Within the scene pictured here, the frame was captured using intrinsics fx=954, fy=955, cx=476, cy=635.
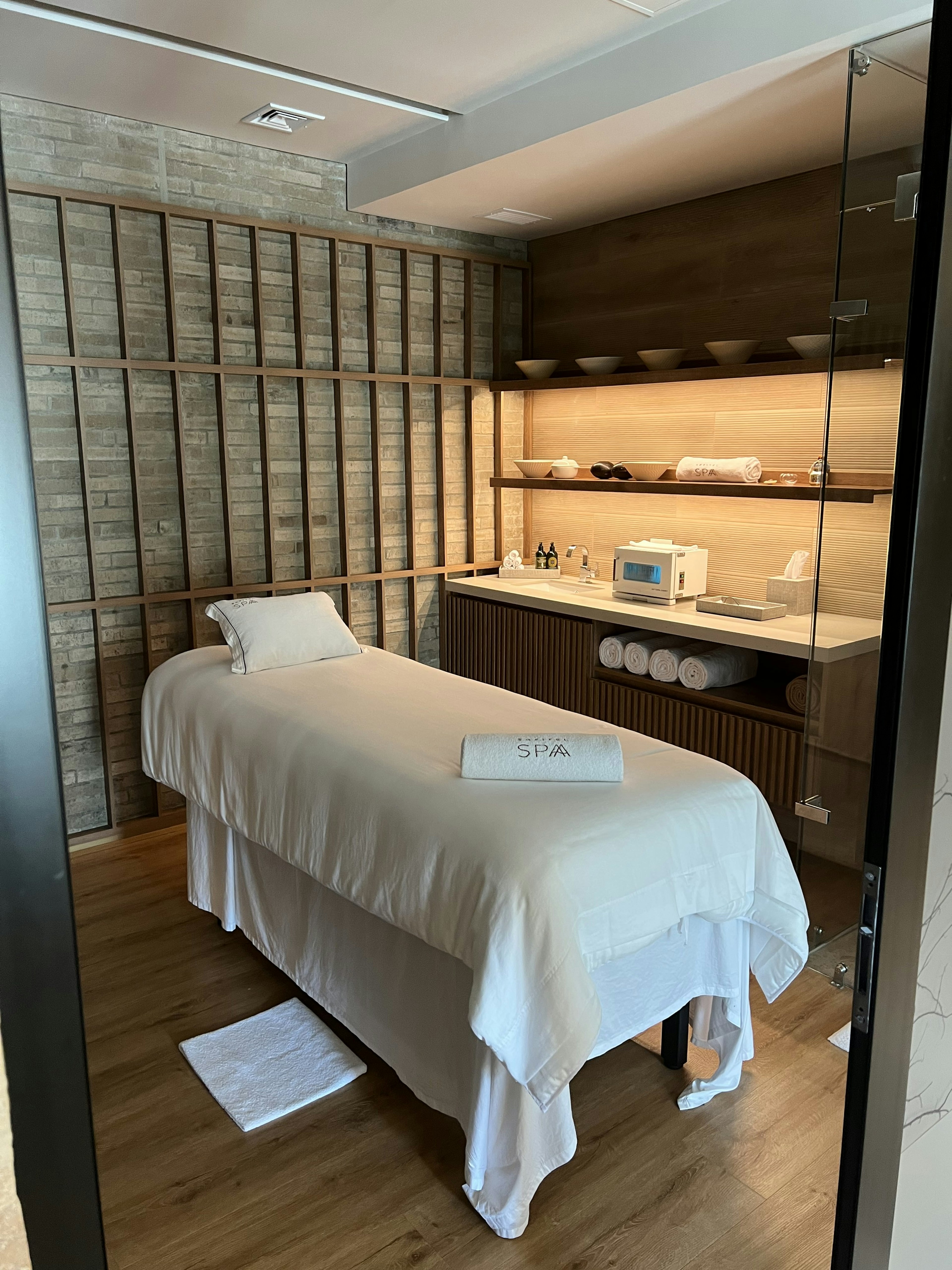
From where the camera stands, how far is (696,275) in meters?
4.05

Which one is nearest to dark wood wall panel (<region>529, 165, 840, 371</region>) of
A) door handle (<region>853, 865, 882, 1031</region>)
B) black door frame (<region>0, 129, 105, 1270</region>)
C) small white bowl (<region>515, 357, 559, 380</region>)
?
small white bowl (<region>515, 357, 559, 380</region>)

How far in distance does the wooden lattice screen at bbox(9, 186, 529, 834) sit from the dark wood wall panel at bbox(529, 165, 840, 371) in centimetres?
36

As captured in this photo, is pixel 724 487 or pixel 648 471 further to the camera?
pixel 648 471

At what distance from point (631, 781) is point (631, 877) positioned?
0.27 m

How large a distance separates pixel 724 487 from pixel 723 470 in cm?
10

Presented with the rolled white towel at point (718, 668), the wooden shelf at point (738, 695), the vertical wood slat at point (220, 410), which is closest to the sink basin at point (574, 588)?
the wooden shelf at point (738, 695)

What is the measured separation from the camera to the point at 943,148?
33.5 inches

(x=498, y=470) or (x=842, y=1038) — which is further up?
(x=498, y=470)

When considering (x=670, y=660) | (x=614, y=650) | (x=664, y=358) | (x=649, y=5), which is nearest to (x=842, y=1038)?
(x=670, y=660)

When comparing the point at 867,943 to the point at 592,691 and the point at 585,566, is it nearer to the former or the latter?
the point at 592,691

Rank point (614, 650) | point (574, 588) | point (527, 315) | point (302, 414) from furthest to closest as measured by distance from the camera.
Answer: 1. point (527, 315)
2. point (574, 588)
3. point (302, 414)
4. point (614, 650)

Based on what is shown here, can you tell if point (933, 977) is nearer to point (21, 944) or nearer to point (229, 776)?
point (21, 944)

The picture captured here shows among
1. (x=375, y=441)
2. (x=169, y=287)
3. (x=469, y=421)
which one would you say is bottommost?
(x=375, y=441)

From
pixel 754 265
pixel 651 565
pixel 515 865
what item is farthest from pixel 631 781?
pixel 754 265
